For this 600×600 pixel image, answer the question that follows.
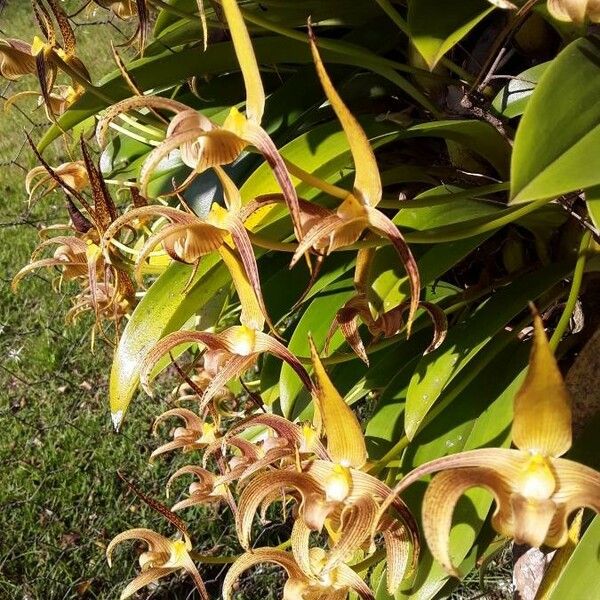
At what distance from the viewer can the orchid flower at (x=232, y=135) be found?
0.47 m

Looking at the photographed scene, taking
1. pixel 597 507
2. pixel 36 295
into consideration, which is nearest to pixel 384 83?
pixel 597 507

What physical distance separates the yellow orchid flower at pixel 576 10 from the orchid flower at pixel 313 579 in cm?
42

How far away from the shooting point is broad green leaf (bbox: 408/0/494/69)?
0.65 metres

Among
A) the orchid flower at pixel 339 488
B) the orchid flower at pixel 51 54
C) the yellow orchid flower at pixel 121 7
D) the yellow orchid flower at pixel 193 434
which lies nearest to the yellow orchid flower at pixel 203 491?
the yellow orchid flower at pixel 193 434

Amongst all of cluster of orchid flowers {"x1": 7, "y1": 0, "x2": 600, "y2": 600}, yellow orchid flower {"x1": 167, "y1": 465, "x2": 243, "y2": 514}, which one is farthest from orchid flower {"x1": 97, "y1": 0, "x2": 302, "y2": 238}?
yellow orchid flower {"x1": 167, "y1": 465, "x2": 243, "y2": 514}

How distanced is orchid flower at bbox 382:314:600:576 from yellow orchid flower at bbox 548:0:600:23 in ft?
0.85

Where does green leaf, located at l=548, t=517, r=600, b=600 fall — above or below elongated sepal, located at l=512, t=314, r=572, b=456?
below

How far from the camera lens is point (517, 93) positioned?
2.71 feet

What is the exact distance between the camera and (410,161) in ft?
3.11

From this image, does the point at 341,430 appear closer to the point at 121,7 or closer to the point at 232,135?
the point at 232,135

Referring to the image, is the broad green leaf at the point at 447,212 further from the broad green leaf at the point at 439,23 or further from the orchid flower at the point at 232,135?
the orchid flower at the point at 232,135

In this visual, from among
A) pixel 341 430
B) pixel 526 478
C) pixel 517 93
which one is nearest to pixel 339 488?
pixel 341 430

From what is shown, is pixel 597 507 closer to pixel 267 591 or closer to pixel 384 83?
pixel 384 83

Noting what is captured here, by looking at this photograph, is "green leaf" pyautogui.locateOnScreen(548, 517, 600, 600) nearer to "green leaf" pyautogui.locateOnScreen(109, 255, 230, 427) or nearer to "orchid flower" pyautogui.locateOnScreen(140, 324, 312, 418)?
"orchid flower" pyautogui.locateOnScreen(140, 324, 312, 418)
